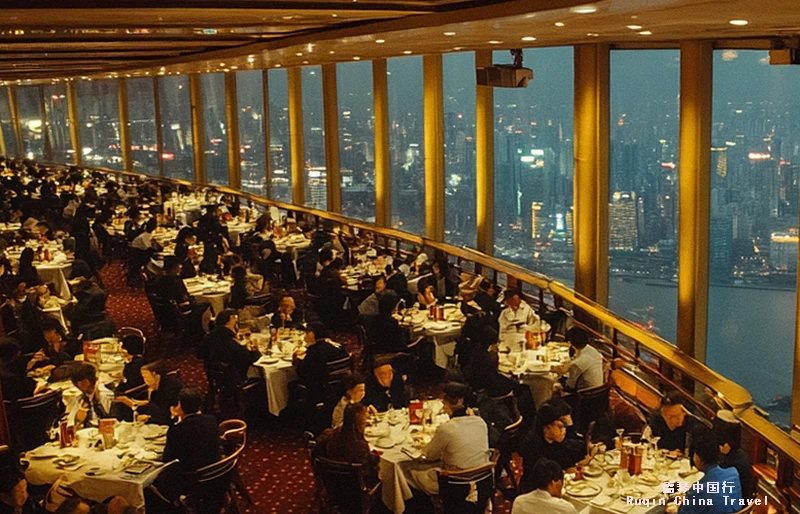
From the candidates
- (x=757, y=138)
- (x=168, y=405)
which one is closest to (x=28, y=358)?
(x=168, y=405)

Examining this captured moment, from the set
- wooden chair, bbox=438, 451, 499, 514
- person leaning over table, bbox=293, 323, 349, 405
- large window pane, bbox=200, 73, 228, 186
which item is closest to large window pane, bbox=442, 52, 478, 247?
person leaning over table, bbox=293, 323, 349, 405

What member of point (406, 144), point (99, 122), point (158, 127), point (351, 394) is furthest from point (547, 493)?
point (99, 122)

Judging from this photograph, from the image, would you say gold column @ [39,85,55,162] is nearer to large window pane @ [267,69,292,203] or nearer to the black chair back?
large window pane @ [267,69,292,203]

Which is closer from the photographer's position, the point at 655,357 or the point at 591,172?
the point at 655,357

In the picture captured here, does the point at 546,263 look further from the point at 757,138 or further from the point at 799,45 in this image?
the point at 799,45

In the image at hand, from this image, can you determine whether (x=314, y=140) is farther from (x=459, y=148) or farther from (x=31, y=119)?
(x=31, y=119)

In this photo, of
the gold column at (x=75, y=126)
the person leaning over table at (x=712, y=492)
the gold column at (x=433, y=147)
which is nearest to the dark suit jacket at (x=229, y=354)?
the person leaning over table at (x=712, y=492)
